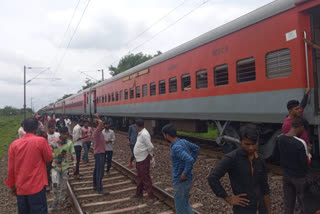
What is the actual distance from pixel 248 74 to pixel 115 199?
4.38 m

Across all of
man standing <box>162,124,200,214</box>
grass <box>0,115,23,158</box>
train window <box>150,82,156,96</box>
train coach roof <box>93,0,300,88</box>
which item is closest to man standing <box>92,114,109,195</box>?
man standing <box>162,124,200,214</box>

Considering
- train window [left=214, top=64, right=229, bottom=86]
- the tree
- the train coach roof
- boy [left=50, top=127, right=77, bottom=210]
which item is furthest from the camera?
the tree

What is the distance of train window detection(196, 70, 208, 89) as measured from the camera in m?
8.37

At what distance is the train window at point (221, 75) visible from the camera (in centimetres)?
753

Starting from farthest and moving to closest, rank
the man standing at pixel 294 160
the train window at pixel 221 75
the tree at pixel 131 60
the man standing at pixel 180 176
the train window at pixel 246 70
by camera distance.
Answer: the tree at pixel 131 60
the train window at pixel 221 75
the train window at pixel 246 70
the man standing at pixel 180 176
the man standing at pixel 294 160

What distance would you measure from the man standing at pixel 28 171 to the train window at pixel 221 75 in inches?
211

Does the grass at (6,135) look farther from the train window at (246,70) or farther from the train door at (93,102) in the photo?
the train window at (246,70)

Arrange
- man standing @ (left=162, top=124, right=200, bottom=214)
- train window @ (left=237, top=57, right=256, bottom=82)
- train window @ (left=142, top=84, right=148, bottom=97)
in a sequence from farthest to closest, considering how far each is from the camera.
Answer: train window @ (left=142, top=84, right=148, bottom=97)
train window @ (left=237, top=57, right=256, bottom=82)
man standing @ (left=162, top=124, right=200, bottom=214)

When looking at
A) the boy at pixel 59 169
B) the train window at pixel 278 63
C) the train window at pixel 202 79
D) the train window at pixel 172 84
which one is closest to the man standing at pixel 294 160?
the train window at pixel 278 63

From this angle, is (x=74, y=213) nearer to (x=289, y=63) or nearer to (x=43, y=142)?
(x=43, y=142)

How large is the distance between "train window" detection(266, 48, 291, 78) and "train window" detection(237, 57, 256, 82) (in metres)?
0.45

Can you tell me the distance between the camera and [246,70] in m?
6.85

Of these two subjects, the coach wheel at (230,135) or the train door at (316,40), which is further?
the coach wheel at (230,135)

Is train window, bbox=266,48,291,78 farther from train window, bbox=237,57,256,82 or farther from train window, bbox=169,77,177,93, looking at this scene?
train window, bbox=169,77,177,93
